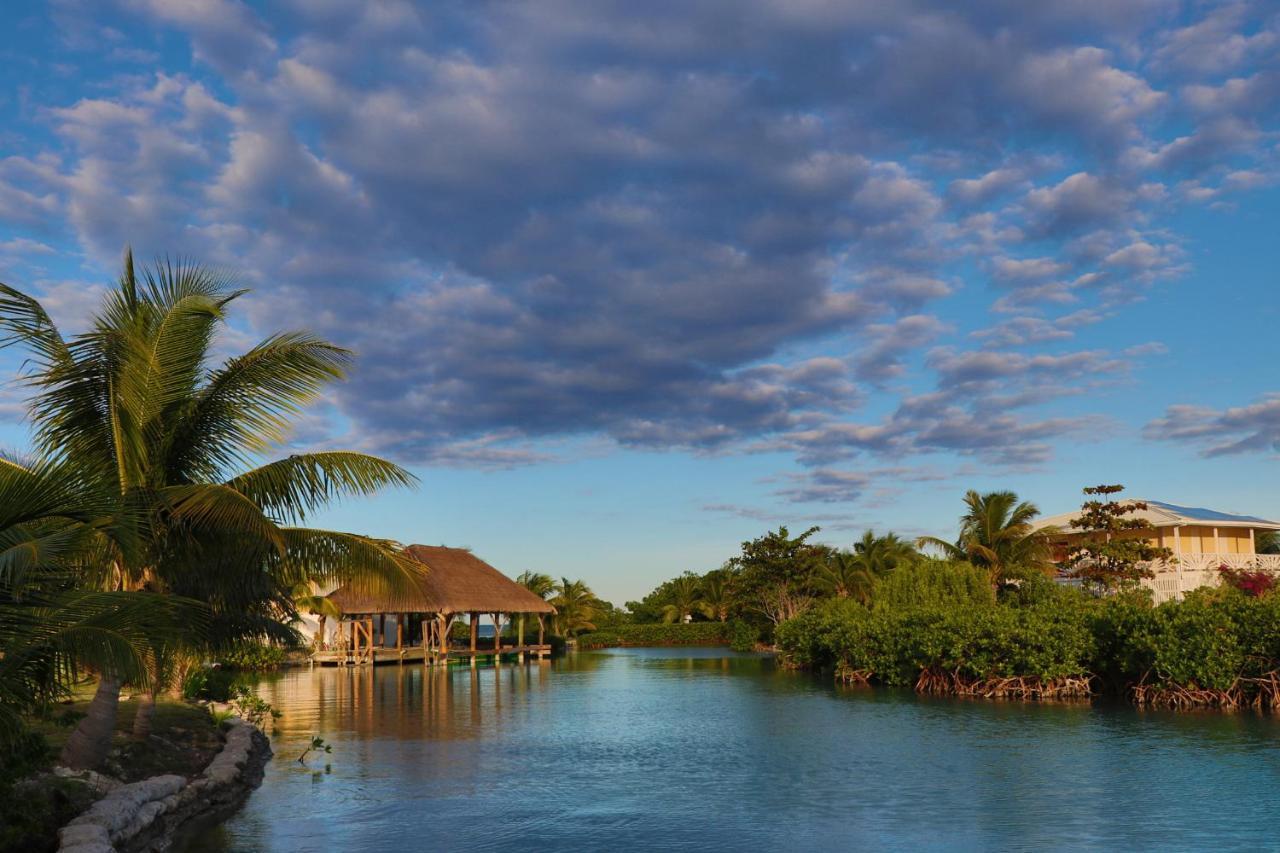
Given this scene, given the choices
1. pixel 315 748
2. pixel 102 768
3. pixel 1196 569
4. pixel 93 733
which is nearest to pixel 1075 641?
pixel 1196 569

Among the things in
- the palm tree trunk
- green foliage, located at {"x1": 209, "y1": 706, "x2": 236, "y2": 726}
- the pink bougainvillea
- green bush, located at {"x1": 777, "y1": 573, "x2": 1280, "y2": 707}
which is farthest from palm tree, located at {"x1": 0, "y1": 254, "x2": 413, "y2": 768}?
the pink bougainvillea

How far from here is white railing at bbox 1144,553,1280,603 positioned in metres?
34.7

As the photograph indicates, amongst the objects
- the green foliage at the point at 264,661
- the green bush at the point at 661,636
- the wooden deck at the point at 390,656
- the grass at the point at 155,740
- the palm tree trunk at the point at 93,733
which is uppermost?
the palm tree trunk at the point at 93,733

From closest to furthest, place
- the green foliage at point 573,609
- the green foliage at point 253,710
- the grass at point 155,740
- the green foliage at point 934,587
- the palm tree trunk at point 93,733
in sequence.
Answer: the palm tree trunk at point 93,733 < the grass at point 155,740 < the green foliage at point 253,710 < the green foliage at point 934,587 < the green foliage at point 573,609

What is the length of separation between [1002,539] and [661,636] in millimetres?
35880

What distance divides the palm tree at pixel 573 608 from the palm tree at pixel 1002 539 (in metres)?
34.7

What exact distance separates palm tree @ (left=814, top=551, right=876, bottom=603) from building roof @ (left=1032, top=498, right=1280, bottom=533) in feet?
35.7

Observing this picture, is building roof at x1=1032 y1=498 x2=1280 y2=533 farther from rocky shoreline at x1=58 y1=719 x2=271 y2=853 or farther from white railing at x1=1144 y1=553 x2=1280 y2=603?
rocky shoreline at x1=58 y1=719 x2=271 y2=853

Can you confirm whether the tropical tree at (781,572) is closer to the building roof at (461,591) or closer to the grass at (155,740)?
the building roof at (461,591)

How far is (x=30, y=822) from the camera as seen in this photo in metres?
8.73

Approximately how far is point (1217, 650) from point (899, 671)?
9.76 meters

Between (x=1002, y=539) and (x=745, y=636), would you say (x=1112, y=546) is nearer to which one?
(x=1002, y=539)

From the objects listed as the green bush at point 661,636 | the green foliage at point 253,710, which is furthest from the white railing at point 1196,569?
the green bush at point 661,636

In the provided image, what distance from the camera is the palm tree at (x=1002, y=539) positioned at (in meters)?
38.8
